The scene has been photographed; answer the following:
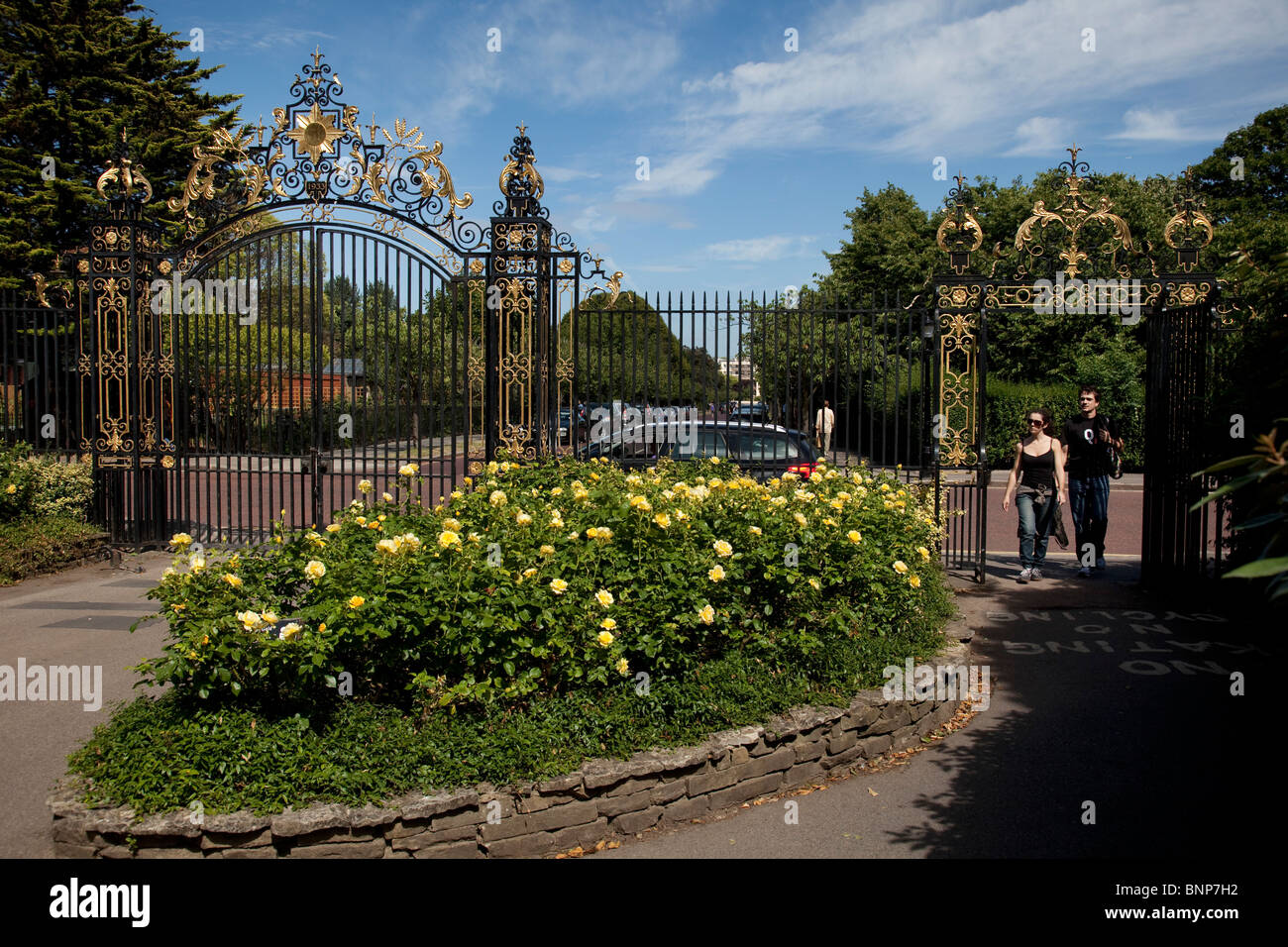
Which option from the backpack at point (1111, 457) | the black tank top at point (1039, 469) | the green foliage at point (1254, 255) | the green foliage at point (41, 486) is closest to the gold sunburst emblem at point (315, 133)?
the green foliage at point (41, 486)

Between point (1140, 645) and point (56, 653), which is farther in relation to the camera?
point (1140, 645)

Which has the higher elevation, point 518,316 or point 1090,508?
point 518,316

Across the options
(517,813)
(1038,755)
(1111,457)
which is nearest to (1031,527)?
(1111,457)

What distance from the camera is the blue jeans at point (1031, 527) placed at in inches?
Answer: 376

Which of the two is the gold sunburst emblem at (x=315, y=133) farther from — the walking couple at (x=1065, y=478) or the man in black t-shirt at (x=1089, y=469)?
the man in black t-shirt at (x=1089, y=469)

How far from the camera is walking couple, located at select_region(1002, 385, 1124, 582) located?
9484mm

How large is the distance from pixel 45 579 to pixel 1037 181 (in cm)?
2870

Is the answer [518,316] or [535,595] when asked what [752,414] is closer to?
[518,316]

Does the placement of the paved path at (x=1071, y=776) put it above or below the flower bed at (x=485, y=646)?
below
